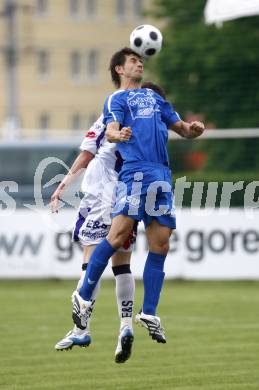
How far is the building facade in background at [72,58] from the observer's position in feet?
264

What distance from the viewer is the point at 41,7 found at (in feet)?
265

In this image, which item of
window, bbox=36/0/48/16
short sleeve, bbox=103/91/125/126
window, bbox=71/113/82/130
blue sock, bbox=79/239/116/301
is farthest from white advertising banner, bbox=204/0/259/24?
window, bbox=36/0/48/16

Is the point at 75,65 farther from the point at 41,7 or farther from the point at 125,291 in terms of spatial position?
the point at 125,291

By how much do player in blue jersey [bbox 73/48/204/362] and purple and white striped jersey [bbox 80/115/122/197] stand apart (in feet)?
1.41

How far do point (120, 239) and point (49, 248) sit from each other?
1131 cm

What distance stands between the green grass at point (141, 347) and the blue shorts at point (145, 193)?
131 cm

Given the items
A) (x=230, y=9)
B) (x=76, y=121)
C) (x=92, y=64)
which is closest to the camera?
(x=230, y=9)

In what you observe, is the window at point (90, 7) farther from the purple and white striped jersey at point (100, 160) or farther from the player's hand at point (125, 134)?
the player's hand at point (125, 134)

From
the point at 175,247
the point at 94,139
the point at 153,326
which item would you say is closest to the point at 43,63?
the point at 175,247

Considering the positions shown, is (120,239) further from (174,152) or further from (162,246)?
(174,152)

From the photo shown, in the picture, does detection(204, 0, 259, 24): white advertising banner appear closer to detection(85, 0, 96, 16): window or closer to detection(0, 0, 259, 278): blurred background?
detection(0, 0, 259, 278): blurred background

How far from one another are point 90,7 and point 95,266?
7259 centimetres

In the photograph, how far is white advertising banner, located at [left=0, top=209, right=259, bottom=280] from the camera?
21.6m

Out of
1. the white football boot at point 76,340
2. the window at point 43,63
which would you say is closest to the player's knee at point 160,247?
the white football boot at point 76,340
